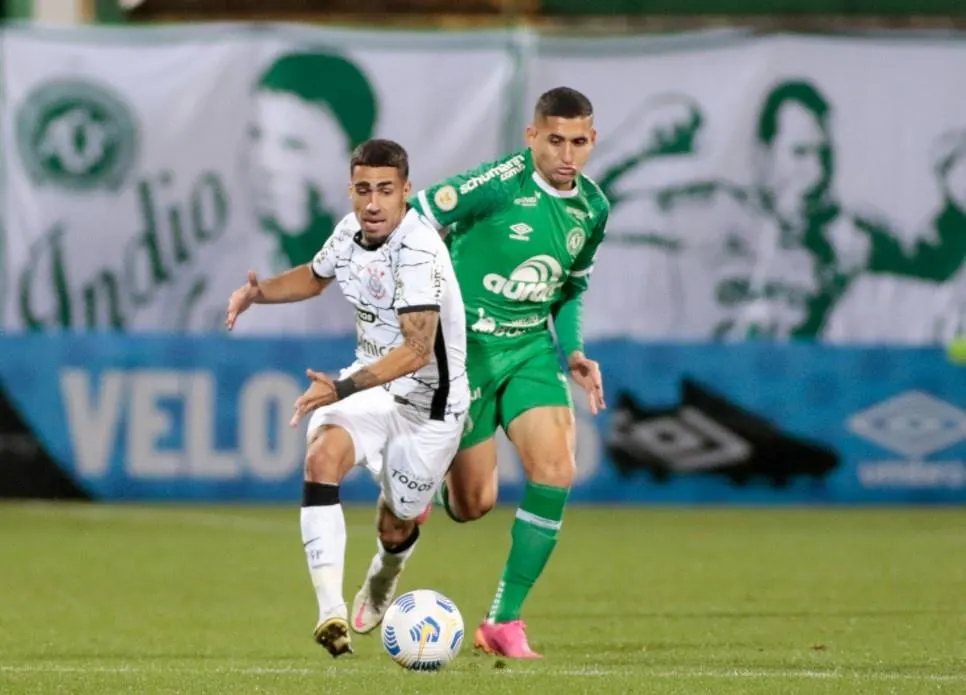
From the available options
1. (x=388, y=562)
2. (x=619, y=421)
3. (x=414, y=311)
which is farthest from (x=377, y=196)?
(x=619, y=421)

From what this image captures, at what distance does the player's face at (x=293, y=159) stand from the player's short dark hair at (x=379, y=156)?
10356mm

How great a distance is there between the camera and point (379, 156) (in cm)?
768

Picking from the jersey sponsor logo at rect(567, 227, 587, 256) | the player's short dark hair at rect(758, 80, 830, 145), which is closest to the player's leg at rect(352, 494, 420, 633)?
the jersey sponsor logo at rect(567, 227, 587, 256)

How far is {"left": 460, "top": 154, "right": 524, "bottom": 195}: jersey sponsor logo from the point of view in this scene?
834 centimetres

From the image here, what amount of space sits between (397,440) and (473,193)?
3.54 feet

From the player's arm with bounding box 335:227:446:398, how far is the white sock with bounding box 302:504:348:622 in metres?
0.50

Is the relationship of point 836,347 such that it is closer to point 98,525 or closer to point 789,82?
point 789,82

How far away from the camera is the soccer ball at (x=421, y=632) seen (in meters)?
7.34

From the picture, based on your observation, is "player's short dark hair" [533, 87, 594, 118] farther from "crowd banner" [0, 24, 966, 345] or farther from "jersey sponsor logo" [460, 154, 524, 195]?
"crowd banner" [0, 24, 966, 345]

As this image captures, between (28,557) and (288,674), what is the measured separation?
560 cm

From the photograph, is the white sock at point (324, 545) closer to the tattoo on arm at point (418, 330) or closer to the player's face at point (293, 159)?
the tattoo on arm at point (418, 330)

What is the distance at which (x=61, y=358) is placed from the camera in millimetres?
16266

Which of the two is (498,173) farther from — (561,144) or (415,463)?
(415,463)

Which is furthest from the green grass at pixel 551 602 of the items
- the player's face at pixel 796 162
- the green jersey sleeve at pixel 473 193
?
the player's face at pixel 796 162
